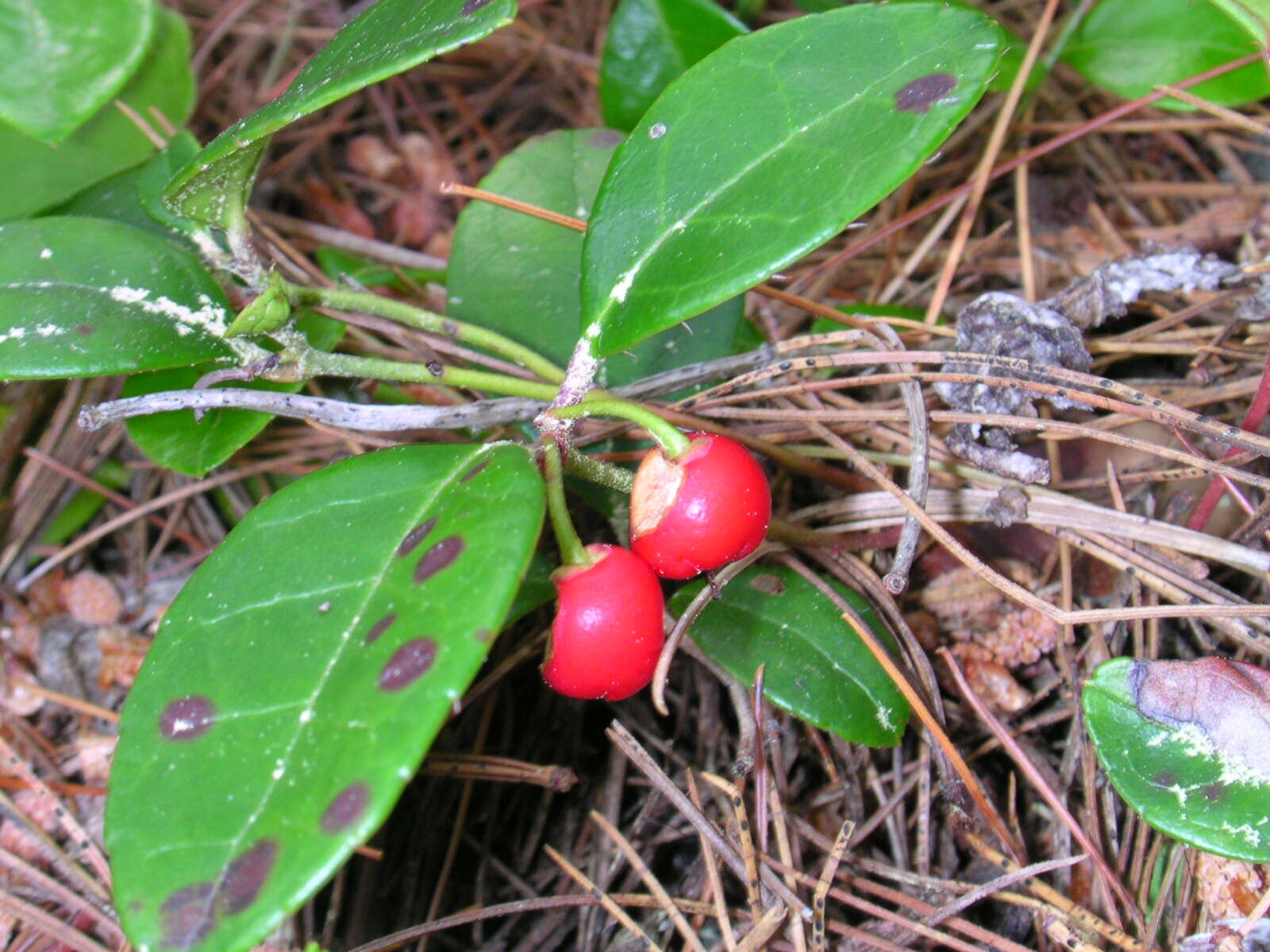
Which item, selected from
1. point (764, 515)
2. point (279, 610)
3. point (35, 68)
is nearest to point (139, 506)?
point (35, 68)

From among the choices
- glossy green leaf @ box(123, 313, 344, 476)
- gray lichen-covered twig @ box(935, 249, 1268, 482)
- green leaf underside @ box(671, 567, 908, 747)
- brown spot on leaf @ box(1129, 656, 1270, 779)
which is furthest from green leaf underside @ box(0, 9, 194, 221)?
brown spot on leaf @ box(1129, 656, 1270, 779)

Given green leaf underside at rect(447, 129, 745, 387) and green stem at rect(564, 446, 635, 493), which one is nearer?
green stem at rect(564, 446, 635, 493)

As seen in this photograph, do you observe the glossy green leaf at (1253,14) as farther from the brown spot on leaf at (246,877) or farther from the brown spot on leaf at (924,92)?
the brown spot on leaf at (246,877)

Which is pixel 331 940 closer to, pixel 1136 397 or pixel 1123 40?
pixel 1136 397

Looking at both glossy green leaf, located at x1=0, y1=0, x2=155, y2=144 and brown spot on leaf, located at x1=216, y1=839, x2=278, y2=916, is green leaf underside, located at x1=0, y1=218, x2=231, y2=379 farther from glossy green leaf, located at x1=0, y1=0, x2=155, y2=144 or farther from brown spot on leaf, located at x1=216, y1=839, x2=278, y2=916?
brown spot on leaf, located at x1=216, y1=839, x2=278, y2=916

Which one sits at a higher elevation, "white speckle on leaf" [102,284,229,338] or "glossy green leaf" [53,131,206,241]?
"glossy green leaf" [53,131,206,241]

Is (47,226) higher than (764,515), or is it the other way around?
(47,226)
